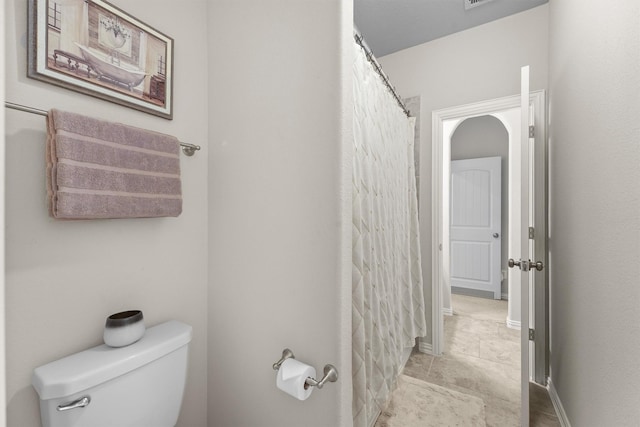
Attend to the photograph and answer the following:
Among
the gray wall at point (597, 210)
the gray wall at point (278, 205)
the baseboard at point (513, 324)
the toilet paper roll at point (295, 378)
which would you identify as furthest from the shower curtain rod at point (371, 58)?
the baseboard at point (513, 324)

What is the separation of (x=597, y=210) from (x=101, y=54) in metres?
1.93

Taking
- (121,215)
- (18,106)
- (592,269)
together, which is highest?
(18,106)

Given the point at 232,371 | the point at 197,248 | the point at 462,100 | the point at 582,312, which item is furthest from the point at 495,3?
the point at 232,371

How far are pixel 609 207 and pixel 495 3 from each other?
1.70 meters

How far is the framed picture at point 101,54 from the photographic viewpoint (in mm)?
739

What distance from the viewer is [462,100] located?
2178 millimetres

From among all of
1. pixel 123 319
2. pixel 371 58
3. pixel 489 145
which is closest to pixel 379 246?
pixel 371 58

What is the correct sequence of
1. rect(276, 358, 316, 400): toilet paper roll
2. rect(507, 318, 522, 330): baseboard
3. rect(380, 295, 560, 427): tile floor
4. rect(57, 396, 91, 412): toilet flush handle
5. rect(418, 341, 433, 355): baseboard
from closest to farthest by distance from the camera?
rect(57, 396, 91, 412): toilet flush handle < rect(276, 358, 316, 400): toilet paper roll < rect(380, 295, 560, 427): tile floor < rect(418, 341, 433, 355): baseboard < rect(507, 318, 522, 330): baseboard

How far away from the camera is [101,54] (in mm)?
845

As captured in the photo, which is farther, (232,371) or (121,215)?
(232,371)

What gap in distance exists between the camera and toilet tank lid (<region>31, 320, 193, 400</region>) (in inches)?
26.7

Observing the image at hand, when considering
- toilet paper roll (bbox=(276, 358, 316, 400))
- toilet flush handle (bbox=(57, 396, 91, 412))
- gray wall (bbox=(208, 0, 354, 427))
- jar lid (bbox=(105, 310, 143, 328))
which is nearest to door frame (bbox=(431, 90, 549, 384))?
gray wall (bbox=(208, 0, 354, 427))

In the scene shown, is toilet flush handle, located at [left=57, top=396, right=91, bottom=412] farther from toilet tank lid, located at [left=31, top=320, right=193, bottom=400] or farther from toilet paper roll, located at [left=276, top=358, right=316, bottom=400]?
toilet paper roll, located at [left=276, top=358, right=316, bottom=400]

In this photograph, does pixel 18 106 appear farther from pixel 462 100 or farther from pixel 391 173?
pixel 462 100
